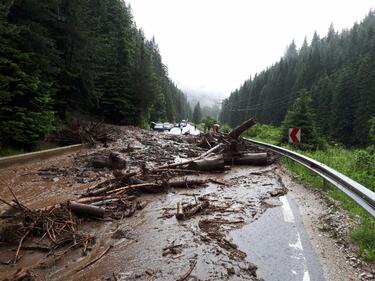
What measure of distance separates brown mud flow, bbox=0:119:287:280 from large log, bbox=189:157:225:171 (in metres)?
0.62

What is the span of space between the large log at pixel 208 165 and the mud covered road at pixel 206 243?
9.01 feet

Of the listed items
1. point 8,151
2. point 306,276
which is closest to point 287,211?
point 306,276

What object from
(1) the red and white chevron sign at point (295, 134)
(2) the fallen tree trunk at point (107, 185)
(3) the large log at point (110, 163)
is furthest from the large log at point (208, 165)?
(1) the red and white chevron sign at point (295, 134)

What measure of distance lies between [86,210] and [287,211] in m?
4.19

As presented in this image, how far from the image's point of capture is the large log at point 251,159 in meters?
13.4

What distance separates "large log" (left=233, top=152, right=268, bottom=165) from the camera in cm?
1344

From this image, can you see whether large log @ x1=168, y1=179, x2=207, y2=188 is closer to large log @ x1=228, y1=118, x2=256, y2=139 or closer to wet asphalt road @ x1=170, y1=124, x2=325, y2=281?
wet asphalt road @ x1=170, y1=124, x2=325, y2=281

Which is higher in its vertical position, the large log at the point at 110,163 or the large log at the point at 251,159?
the large log at the point at 251,159

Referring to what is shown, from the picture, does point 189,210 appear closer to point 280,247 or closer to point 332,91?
point 280,247

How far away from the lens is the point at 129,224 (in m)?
5.87

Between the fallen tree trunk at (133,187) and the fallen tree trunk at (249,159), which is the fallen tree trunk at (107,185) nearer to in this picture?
the fallen tree trunk at (133,187)

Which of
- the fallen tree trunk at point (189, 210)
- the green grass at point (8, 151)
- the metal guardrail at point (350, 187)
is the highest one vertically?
the metal guardrail at point (350, 187)

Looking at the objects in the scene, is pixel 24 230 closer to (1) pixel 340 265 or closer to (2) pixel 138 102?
(1) pixel 340 265

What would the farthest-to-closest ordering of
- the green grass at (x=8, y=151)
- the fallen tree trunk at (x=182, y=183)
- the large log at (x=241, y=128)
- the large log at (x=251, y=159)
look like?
the large log at (x=241, y=128) < the large log at (x=251, y=159) < the green grass at (x=8, y=151) < the fallen tree trunk at (x=182, y=183)
